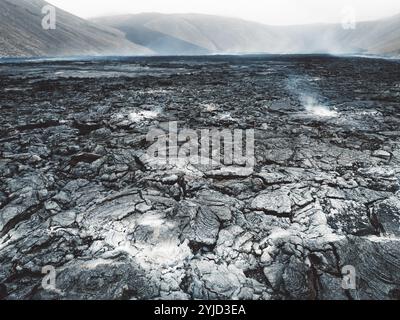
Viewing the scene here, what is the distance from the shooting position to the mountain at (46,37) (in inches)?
1449

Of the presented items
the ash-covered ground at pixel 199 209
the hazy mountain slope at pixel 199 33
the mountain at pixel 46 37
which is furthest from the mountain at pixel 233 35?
the ash-covered ground at pixel 199 209

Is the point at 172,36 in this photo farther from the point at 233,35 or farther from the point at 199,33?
the point at 233,35

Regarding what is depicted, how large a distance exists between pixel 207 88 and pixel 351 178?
236 inches

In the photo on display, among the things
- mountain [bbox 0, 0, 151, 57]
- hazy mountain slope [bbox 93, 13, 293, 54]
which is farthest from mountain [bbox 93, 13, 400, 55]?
mountain [bbox 0, 0, 151, 57]

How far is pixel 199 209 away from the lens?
3.48m

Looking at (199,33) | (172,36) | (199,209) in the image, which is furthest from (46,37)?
(199,33)

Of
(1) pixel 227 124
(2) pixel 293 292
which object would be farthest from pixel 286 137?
(2) pixel 293 292

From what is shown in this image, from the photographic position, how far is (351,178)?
3.98 m

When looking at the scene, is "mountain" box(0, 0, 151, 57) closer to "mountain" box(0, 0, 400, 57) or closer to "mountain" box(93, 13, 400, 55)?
"mountain" box(0, 0, 400, 57)

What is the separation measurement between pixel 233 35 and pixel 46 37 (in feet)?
210

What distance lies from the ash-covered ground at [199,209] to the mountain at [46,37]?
33.2 meters

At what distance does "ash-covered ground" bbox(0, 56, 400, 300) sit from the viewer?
2.60 meters

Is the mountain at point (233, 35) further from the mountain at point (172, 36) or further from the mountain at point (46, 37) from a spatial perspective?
the mountain at point (46, 37)
